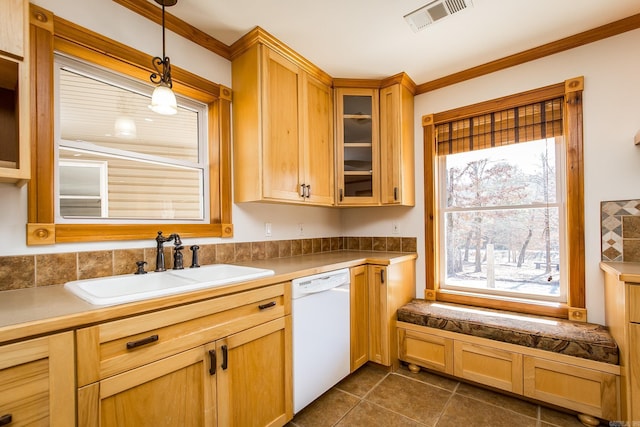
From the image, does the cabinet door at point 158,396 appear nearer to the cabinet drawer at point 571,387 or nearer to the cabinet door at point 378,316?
the cabinet door at point 378,316

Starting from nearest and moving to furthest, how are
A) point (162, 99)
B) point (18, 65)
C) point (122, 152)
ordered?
point (18, 65) < point (162, 99) < point (122, 152)

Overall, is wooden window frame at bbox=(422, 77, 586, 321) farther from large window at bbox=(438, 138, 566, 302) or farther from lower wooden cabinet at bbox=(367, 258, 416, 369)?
lower wooden cabinet at bbox=(367, 258, 416, 369)

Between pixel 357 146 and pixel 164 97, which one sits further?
pixel 357 146

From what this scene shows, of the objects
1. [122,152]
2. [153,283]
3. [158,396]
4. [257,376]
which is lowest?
[257,376]

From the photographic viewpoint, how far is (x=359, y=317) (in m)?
2.24

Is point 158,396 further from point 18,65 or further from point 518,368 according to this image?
point 518,368

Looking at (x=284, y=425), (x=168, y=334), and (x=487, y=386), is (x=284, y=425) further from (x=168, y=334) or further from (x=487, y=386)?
(x=487, y=386)

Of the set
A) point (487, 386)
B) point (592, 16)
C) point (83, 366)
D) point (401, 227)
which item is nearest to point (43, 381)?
point (83, 366)

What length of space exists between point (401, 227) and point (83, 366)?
2.49 meters

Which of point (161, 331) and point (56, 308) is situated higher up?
point (56, 308)

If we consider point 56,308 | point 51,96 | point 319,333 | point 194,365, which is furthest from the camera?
point 319,333

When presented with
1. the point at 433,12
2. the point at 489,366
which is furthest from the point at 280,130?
the point at 489,366

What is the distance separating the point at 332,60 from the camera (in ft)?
7.64

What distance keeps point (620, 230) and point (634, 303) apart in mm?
696
